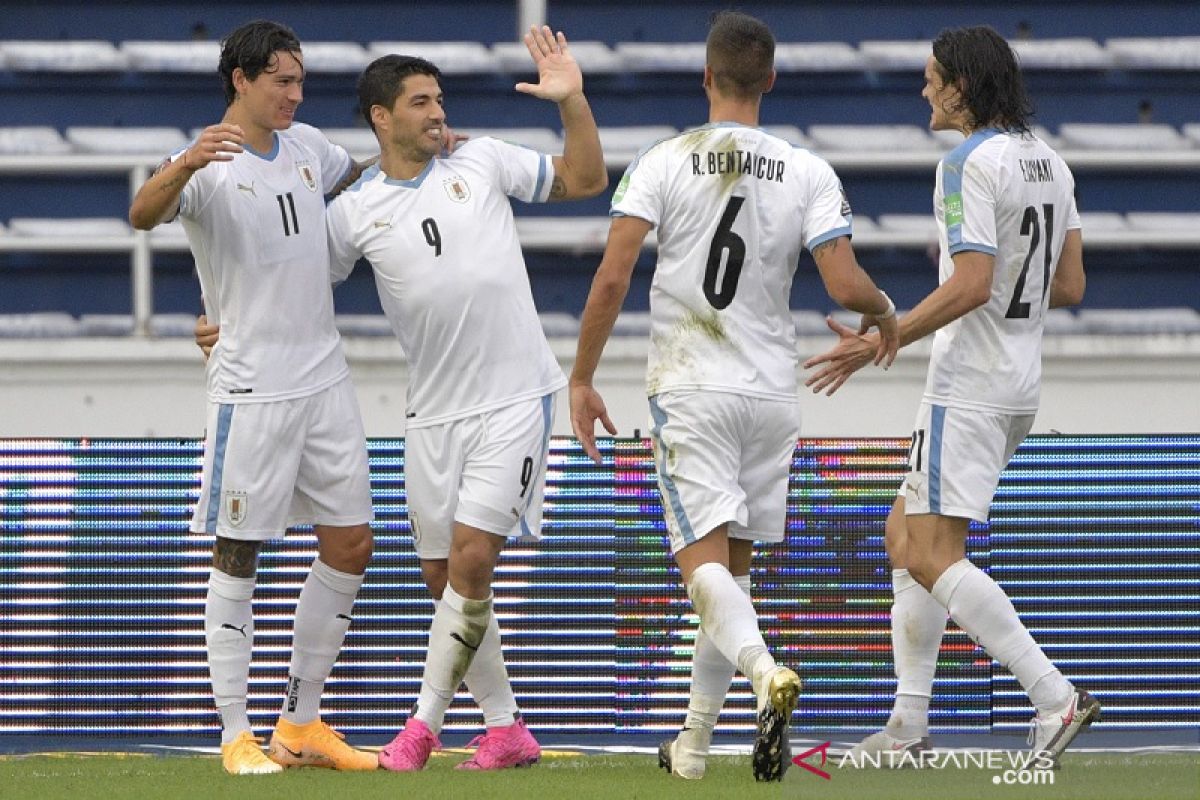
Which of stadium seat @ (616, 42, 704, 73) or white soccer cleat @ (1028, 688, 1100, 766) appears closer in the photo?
white soccer cleat @ (1028, 688, 1100, 766)

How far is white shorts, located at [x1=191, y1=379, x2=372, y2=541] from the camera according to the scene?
577 centimetres

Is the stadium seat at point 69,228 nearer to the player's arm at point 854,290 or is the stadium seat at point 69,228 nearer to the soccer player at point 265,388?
the soccer player at point 265,388

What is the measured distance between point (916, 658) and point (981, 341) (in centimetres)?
97

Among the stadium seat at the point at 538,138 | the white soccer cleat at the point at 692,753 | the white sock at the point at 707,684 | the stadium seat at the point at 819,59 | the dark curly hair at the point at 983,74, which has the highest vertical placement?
the dark curly hair at the point at 983,74

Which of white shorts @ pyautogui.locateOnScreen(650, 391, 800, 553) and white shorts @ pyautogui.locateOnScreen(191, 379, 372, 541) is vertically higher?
white shorts @ pyautogui.locateOnScreen(650, 391, 800, 553)

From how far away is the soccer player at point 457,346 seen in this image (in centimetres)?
570

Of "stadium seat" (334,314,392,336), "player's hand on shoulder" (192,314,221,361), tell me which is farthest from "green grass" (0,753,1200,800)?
"stadium seat" (334,314,392,336)

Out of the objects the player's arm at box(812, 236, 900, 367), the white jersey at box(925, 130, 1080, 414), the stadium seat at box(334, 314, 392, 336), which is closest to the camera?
the player's arm at box(812, 236, 900, 367)

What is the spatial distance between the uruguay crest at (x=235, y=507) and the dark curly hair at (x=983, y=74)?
7.78 ft

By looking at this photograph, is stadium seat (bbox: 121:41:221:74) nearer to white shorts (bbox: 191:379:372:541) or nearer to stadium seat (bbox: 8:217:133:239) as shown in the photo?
stadium seat (bbox: 8:217:133:239)

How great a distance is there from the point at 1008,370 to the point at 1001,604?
0.66 m

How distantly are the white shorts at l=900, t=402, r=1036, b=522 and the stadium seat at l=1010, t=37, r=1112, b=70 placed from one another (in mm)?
7379

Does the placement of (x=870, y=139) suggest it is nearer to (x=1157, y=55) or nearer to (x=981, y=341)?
(x=1157, y=55)

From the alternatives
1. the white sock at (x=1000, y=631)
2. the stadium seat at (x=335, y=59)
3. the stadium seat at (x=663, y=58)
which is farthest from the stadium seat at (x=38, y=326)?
the white sock at (x=1000, y=631)
